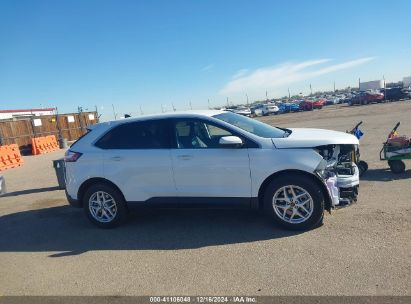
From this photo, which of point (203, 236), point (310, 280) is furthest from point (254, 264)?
point (203, 236)

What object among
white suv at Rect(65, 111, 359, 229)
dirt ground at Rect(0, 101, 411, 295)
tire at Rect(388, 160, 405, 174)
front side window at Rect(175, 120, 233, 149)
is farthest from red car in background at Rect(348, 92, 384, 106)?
front side window at Rect(175, 120, 233, 149)

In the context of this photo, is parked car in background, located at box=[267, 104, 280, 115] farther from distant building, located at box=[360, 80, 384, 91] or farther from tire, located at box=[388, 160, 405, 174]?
tire, located at box=[388, 160, 405, 174]

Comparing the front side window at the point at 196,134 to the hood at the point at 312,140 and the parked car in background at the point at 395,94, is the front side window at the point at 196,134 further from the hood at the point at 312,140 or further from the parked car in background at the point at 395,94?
the parked car in background at the point at 395,94

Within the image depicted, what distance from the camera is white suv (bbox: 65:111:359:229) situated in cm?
530

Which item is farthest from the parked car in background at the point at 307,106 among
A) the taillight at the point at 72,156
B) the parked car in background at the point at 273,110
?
the taillight at the point at 72,156

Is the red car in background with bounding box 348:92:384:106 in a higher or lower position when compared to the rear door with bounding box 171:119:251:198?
lower

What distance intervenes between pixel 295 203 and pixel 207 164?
4.41ft

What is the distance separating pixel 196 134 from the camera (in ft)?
19.4

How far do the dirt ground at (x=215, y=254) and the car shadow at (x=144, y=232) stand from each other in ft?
0.05

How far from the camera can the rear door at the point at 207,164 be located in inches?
215

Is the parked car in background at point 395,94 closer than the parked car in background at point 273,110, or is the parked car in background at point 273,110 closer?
the parked car in background at point 395,94

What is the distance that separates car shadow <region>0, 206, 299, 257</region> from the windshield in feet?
4.12

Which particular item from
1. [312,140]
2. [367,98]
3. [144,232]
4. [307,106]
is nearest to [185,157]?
[144,232]

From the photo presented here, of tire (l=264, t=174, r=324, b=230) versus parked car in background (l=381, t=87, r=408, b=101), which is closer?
tire (l=264, t=174, r=324, b=230)
